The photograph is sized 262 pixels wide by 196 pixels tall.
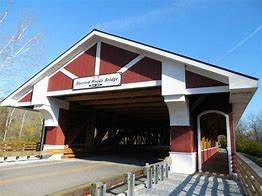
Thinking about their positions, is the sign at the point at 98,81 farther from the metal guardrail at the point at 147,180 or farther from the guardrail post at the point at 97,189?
the guardrail post at the point at 97,189

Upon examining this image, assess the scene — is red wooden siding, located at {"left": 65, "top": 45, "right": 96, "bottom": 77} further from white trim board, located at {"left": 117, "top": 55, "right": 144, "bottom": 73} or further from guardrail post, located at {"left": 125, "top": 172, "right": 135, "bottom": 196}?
guardrail post, located at {"left": 125, "top": 172, "right": 135, "bottom": 196}

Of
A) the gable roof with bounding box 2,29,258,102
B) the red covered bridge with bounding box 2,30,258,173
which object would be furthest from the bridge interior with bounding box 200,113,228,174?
the gable roof with bounding box 2,29,258,102

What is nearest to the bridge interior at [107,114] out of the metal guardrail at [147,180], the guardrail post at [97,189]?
the metal guardrail at [147,180]

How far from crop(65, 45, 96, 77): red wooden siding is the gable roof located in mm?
467

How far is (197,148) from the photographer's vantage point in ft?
36.4

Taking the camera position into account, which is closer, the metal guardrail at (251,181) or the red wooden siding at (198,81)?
the metal guardrail at (251,181)

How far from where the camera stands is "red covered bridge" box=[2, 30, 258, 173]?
9.76 metres

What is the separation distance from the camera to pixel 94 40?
1306cm

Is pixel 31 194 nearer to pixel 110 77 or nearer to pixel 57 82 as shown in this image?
pixel 110 77

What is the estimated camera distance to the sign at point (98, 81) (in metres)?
11.6

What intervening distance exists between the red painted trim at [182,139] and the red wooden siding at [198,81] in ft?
6.54

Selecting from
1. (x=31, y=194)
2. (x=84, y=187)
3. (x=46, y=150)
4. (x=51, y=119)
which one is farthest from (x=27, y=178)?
(x=51, y=119)

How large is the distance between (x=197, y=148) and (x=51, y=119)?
29.5 ft

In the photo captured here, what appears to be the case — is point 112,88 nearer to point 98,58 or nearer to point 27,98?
point 98,58
